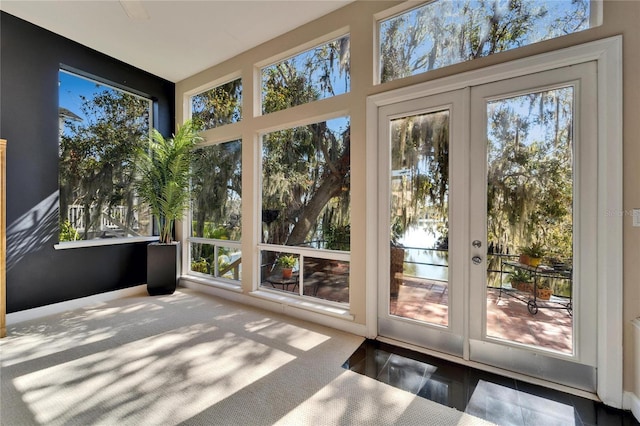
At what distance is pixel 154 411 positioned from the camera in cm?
177

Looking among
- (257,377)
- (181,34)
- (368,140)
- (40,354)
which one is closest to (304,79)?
(368,140)

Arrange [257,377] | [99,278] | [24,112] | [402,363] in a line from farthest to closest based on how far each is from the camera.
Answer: [99,278] < [24,112] < [402,363] < [257,377]

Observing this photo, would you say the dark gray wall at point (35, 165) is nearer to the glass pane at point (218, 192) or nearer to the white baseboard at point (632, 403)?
the glass pane at point (218, 192)

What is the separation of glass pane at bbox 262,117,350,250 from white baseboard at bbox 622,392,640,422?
7.46 ft

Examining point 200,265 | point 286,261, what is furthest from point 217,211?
point 286,261

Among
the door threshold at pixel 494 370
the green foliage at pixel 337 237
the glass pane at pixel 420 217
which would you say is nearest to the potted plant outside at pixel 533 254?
the glass pane at pixel 420 217

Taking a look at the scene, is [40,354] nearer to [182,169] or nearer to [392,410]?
[182,169]

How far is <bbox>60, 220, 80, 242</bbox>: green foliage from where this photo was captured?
3668 mm

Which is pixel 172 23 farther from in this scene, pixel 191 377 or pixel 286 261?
pixel 191 377

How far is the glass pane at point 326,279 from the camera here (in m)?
3.16

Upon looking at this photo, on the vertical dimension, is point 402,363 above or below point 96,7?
below

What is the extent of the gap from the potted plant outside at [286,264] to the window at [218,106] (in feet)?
6.78

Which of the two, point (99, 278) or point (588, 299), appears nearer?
point (588, 299)

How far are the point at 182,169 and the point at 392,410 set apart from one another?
3.89m
